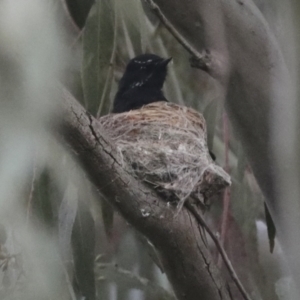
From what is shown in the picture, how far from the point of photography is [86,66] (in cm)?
177

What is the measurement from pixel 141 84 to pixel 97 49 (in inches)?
30.2

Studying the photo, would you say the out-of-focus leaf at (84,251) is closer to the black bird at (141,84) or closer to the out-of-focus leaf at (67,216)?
the out-of-focus leaf at (67,216)

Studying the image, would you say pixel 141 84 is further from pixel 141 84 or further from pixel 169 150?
pixel 169 150

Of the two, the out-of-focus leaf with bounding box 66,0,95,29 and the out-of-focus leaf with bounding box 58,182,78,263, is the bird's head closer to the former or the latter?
the out-of-focus leaf with bounding box 66,0,95,29

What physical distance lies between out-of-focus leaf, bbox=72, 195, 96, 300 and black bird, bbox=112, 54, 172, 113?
2.70 ft

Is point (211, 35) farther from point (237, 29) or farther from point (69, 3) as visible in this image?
point (69, 3)

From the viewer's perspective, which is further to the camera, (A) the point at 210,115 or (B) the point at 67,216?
(A) the point at 210,115

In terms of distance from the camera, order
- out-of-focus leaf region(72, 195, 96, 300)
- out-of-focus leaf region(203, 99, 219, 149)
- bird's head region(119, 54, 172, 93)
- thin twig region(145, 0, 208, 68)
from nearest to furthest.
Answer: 1. thin twig region(145, 0, 208, 68)
2. out-of-focus leaf region(72, 195, 96, 300)
3. out-of-focus leaf region(203, 99, 219, 149)
4. bird's head region(119, 54, 172, 93)

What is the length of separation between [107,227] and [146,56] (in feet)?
2.39

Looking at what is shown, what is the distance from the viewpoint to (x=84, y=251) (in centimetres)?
176

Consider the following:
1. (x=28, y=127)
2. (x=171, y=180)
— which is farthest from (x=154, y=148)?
(x=28, y=127)

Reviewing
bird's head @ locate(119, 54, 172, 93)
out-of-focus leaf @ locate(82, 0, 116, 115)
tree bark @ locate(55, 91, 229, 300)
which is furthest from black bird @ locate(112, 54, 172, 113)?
tree bark @ locate(55, 91, 229, 300)

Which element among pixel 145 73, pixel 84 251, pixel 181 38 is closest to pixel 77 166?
pixel 84 251

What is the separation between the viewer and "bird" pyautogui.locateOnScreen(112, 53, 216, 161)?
2.49 metres
